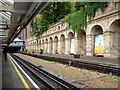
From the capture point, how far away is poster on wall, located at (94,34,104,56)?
66.8 feet

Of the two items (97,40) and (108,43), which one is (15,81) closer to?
(108,43)

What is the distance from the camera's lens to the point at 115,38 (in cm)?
1848

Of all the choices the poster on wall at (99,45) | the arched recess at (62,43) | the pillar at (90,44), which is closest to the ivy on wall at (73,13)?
the pillar at (90,44)

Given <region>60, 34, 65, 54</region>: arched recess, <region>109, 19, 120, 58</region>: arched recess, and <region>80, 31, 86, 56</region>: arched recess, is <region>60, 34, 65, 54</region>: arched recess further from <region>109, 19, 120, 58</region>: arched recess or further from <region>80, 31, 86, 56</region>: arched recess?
<region>109, 19, 120, 58</region>: arched recess

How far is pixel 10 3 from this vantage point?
14.7 feet

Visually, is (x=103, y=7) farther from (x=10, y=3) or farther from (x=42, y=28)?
(x=42, y=28)

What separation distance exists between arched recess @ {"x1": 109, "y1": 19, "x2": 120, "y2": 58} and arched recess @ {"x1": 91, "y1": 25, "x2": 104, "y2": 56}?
2.54 meters

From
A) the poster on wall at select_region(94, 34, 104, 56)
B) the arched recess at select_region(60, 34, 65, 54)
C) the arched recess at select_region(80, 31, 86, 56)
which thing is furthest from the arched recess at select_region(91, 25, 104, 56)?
the arched recess at select_region(60, 34, 65, 54)

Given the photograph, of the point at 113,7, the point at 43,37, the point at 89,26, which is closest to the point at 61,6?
the point at 43,37

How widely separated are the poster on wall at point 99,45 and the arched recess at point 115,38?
2416 millimetres

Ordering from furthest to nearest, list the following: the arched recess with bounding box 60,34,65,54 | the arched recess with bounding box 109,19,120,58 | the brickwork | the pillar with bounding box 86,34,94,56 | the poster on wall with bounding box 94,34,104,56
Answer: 1. the arched recess with bounding box 60,34,65,54
2. the pillar with bounding box 86,34,94,56
3. the poster on wall with bounding box 94,34,104,56
4. the arched recess with bounding box 109,19,120,58
5. the brickwork

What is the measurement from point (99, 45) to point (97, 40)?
1.17m

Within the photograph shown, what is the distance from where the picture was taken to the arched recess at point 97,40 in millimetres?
20656

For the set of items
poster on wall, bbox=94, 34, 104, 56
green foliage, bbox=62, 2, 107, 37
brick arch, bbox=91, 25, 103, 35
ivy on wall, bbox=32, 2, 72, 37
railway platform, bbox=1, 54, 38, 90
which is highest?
ivy on wall, bbox=32, 2, 72, 37
